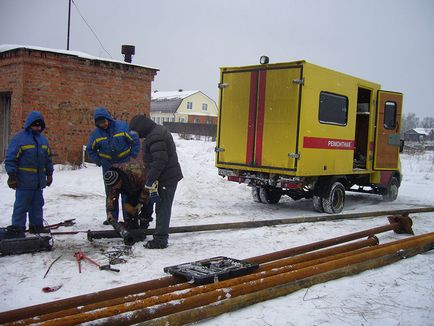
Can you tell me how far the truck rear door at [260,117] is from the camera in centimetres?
844

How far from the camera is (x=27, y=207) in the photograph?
6.07 m

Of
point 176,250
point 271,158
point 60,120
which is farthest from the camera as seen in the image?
A: point 60,120

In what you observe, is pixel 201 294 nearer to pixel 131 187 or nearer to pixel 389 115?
pixel 131 187

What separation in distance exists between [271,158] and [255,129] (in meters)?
0.74

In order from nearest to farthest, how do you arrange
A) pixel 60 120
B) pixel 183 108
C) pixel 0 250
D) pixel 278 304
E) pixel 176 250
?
pixel 278 304, pixel 0 250, pixel 176 250, pixel 60 120, pixel 183 108

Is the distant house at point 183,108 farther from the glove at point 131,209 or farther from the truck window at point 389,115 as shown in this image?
the glove at point 131,209

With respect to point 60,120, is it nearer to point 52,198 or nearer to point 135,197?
point 52,198

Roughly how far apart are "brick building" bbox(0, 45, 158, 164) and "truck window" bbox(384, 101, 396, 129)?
24.9 ft

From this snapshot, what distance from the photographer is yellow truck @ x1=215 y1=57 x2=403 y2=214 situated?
332 inches

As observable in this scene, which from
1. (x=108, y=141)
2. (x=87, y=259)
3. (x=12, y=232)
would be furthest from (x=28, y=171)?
(x=87, y=259)

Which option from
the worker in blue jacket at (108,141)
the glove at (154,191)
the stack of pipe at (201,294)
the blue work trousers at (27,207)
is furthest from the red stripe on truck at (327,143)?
the blue work trousers at (27,207)

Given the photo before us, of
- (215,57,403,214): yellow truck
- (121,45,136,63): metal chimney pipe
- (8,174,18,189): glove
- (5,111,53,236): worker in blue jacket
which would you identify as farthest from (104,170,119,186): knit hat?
(121,45,136,63): metal chimney pipe

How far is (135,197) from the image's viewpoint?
253 inches

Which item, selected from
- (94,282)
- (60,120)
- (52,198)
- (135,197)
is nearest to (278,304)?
(94,282)
